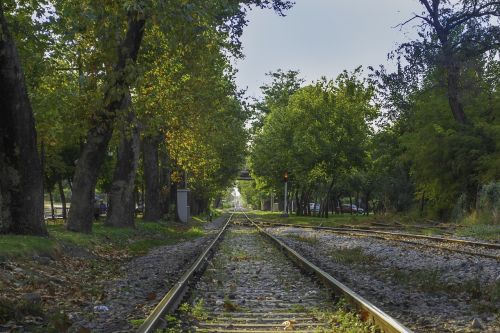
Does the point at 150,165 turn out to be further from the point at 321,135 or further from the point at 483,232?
the point at 321,135

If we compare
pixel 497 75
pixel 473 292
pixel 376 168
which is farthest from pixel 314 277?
pixel 376 168

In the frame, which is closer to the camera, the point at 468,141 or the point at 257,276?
the point at 257,276

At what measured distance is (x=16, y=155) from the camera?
38.2 ft

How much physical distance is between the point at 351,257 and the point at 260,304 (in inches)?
265

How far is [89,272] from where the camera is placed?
11172 mm

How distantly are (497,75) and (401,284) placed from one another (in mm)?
32317

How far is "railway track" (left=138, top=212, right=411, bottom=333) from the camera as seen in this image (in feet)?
20.7

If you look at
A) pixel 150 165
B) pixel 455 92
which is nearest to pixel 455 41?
pixel 455 92

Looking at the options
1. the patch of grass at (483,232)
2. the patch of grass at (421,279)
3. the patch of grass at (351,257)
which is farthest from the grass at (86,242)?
the patch of grass at (483,232)

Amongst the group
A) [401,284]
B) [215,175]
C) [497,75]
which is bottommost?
[401,284]

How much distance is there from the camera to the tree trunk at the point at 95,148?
14.4 m

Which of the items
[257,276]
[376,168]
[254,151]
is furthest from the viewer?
[254,151]

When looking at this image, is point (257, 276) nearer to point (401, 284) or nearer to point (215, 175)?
point (401, 284)

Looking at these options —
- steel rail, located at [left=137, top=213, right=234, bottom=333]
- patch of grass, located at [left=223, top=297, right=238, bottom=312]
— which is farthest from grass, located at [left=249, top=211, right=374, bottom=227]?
patch of grass, located at [left=223, top=297, right=238, bottom=312]
